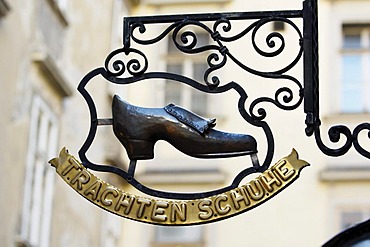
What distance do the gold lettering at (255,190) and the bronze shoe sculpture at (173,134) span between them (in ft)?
0.62

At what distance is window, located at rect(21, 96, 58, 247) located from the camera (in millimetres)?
12383

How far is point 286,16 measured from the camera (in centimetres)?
423

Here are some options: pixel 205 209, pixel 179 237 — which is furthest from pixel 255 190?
pixel 179 237

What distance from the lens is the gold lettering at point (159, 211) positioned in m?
3.90

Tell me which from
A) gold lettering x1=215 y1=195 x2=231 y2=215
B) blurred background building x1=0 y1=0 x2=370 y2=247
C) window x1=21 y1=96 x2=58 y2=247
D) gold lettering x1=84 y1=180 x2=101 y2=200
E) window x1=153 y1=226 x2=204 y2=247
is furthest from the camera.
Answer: window x1=153 y1=226 x2=204 y2=247

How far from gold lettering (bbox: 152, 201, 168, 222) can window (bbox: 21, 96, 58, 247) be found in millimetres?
8294

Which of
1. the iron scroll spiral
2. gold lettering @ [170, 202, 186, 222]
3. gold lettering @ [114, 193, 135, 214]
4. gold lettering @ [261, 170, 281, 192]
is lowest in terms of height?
gold lettering @ [170, 202, 186, 222]

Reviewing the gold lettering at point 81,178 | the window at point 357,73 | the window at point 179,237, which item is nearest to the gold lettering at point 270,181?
the gold lettering at point 81,178

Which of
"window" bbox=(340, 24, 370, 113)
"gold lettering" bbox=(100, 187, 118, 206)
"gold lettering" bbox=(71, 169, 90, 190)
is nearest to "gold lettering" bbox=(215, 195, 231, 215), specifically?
Result: "gold lettering" bbox=(100, 187, 118, 206)

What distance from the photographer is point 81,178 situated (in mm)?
4035

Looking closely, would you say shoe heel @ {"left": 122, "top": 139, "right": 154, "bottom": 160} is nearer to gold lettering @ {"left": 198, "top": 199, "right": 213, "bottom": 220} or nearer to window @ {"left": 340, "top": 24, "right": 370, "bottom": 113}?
gold lettering @ {"left": 198, "top": 199, "right": 213, "bottom": 220}

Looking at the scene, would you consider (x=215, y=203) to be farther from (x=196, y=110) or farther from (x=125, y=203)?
(x=196, y=110)

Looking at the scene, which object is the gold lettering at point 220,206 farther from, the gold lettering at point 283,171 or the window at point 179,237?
the window at point 179,237

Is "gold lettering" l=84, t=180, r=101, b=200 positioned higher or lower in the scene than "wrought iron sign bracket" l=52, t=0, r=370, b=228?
lower
